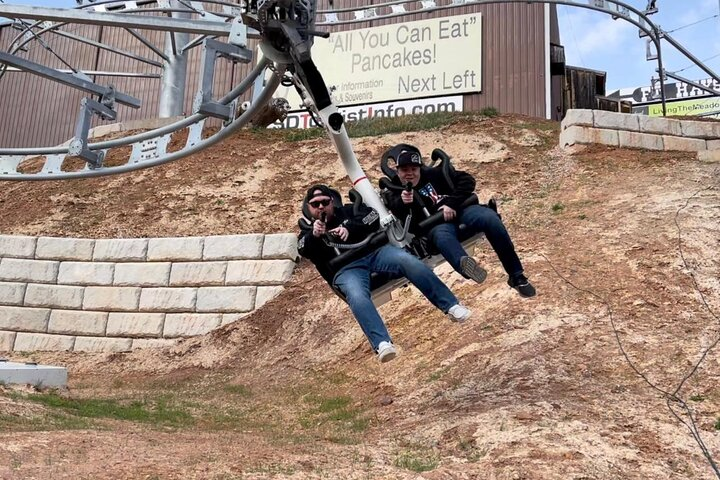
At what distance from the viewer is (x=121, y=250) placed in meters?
13.6

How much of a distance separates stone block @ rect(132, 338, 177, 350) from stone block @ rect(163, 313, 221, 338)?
0.40ft

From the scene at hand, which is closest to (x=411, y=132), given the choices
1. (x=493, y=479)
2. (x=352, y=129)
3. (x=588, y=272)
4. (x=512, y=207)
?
(x=352, y=129)

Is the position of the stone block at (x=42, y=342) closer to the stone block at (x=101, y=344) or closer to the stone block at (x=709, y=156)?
the stone block at (x=101, y=344)

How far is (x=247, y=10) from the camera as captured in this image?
6.28m

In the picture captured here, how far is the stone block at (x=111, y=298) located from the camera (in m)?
13.0

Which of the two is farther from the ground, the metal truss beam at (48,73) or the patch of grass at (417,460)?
the metal truss beam at (48,73)

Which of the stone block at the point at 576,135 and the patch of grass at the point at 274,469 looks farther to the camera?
the stone block at the point at 576,135

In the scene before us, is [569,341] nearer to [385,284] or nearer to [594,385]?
[594,385]

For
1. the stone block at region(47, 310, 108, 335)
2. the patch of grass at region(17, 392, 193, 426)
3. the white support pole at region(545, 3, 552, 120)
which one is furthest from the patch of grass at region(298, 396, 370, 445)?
the white support pole at region(545, 3, 552, 120)

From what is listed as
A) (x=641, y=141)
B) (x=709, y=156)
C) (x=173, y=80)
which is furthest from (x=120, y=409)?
(x=173, y=80)

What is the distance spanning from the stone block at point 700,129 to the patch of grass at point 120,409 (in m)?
11.3

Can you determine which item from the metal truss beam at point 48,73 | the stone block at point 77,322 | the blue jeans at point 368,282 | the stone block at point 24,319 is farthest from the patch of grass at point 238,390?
the stone block at point 24,319

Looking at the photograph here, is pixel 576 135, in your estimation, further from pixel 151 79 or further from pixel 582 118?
pixel 151 79

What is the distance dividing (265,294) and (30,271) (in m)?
4.62
